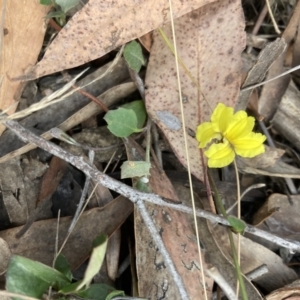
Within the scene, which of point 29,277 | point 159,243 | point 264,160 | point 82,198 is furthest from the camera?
point 264,160

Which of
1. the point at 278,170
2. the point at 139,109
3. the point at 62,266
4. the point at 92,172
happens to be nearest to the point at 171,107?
the point at 139,109

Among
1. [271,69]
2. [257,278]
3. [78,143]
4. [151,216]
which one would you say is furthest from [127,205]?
[271,69]

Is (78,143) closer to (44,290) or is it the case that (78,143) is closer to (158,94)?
(158,94)

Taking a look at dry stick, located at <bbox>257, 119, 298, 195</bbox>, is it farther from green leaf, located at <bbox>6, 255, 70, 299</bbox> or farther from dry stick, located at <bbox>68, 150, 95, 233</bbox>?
green leaf, located at <bbox>6, 255, 70, 299</bbox>

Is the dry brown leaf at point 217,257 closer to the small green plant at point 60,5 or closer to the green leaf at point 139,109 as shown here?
the green leaf at point 139,109

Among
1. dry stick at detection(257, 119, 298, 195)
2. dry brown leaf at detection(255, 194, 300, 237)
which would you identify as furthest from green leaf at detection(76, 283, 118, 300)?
dry stick at detection(257, 119, 298, 195)

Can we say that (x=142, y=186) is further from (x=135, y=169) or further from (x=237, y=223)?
(x=237, y=223)

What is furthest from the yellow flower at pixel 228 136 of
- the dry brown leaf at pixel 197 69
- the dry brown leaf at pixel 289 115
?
the dry brown leaf at pixel 289 115

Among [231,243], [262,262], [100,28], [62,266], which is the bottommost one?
[262,262]
